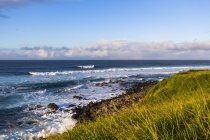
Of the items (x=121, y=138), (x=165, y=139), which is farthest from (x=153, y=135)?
(x=121, y=138)

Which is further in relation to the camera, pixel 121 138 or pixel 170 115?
pixel 170 115

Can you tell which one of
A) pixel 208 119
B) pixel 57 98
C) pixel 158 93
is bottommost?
pixel 57 98

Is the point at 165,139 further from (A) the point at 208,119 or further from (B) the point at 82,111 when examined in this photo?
(B) the point at 82,111

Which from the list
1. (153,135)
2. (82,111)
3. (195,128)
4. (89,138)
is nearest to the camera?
(153,135)

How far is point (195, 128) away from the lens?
556 cm

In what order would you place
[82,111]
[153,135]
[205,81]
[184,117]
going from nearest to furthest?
[153,135], [184,117], [205,81], [82,111]

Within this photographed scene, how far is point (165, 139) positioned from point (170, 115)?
1121 millimetres

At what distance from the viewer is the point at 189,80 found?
2316 cm

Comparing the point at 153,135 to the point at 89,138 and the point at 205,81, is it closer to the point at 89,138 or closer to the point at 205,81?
the point at 89,138

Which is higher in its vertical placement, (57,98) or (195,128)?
(195,128)

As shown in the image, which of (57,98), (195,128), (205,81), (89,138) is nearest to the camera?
(195,128)

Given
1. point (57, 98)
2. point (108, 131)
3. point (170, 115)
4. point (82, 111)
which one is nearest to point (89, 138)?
point (108, 131)

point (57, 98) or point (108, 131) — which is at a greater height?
point (108, 131)

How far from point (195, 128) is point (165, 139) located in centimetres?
61
